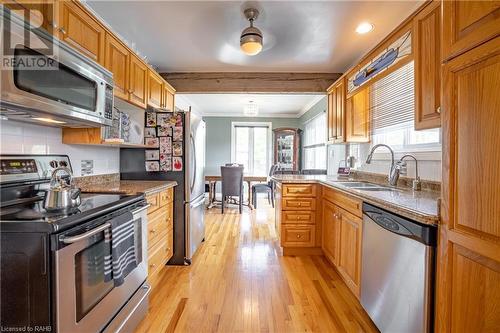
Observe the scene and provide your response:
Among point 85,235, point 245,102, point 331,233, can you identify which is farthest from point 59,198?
point 245,102

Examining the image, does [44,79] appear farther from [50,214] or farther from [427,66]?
[427,66]

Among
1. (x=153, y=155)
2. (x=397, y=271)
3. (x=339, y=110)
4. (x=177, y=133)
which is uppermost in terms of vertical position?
(x=339, y=110)

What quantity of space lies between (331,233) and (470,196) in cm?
170

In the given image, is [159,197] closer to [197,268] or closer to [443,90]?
[197,268]

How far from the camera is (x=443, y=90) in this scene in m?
1.12

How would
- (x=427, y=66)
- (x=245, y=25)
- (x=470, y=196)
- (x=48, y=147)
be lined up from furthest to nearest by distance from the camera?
1. (x=245, y=25)
2. (x=48, y=147)
3. (x=427, y=66)
4. (x=470, y=196)

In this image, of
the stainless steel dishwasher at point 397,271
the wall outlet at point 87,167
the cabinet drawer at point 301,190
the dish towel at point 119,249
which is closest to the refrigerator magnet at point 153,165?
the wall outlet at point 87,167

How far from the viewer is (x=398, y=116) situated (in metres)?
2.39

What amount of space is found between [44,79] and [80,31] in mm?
669

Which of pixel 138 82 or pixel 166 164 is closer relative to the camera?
pixel 138 82

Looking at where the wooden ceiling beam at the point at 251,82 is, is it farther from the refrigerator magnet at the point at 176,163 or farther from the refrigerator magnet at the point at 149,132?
the refrigerator magnet at the point at 176,163

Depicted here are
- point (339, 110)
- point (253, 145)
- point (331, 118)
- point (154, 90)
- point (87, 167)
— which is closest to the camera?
point (87, 167)

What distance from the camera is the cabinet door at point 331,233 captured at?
240 centimetres

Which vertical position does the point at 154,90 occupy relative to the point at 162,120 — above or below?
above
